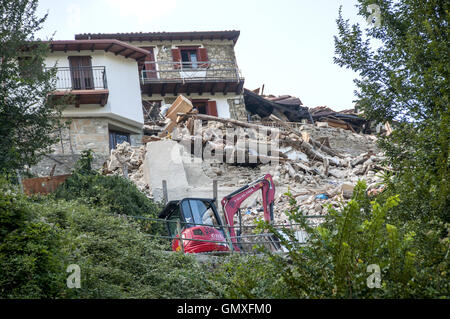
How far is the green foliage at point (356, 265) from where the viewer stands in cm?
688

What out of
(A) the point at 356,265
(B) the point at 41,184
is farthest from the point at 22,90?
(A) the point at 356,265

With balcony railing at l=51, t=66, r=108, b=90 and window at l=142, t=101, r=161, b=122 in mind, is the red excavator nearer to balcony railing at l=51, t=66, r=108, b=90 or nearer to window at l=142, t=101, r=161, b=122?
balcony railing at l=51, t=66, r=108, b=90

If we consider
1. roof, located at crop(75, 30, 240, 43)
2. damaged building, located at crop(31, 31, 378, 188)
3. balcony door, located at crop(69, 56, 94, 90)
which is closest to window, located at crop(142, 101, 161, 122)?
damaged building, located at crop(31, 31, 378, 188)

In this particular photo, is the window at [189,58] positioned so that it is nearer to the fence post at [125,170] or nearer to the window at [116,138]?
the window at [116,138]

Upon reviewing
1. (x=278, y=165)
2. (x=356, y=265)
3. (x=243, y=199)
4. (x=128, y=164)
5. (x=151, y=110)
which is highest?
(x=151, y=110)

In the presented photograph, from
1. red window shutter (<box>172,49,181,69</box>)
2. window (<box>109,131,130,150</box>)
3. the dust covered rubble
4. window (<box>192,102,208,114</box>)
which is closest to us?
the dust covered rubble

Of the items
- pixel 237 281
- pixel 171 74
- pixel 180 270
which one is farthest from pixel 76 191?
pixel 171 74

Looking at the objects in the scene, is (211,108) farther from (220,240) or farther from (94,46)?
(220,240)

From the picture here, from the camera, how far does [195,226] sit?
15125 millimetres

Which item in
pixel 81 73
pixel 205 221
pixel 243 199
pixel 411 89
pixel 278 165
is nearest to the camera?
pixel 411 89

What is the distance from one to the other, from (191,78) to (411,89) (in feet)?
77.5

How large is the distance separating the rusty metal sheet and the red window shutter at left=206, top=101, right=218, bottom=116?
52.8ft

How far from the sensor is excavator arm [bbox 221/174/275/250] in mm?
16516

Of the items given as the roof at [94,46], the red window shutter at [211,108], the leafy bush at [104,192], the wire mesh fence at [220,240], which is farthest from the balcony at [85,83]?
the wire mesh fence at [220,240]
